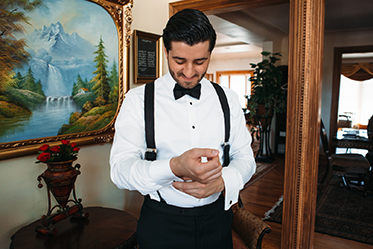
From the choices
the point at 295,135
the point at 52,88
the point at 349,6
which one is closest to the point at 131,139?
the point at 52,88

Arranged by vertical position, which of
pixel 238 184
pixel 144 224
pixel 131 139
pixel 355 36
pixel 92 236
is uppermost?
pixel 355 36

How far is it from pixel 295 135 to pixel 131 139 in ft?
5.10

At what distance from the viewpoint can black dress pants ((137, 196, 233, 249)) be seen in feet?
3.78

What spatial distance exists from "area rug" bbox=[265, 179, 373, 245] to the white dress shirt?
249 centimetres

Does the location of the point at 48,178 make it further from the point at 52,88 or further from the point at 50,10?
the point at 50,10

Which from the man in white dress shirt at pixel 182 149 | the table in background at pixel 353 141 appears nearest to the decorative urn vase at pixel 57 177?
the man in white dress shirt at pixel 182 149

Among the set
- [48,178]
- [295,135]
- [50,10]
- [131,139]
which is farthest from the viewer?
[295,135]

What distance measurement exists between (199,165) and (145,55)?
5.97 ft

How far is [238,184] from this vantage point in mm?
1084

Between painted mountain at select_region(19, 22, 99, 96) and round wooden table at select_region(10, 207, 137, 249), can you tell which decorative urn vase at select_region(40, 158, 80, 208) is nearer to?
round wooden table at select_region(10, 207, 137, 249)

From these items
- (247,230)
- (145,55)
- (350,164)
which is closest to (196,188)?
(247,230)

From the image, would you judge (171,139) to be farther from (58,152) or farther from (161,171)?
(58,152)

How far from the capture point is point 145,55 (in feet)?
8.17

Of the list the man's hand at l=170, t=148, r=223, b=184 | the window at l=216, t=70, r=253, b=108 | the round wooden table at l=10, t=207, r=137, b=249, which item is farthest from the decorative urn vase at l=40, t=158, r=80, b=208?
the window at l=216, t=70, r=253, b=108
